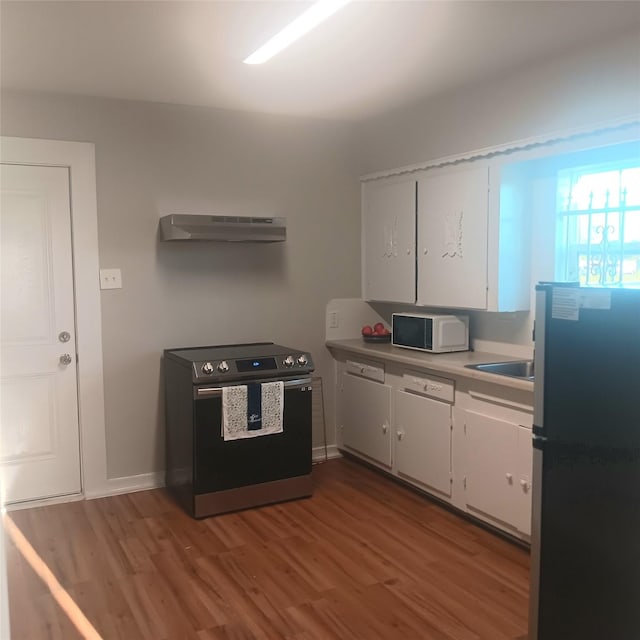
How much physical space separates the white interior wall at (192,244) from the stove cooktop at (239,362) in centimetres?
30

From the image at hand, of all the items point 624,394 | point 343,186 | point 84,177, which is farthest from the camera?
point 343,186

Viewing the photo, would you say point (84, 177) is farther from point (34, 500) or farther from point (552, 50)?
point (552, 50)

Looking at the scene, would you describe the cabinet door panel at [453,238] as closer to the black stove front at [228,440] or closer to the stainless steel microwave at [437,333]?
the stainless steel microwave at [437,333]

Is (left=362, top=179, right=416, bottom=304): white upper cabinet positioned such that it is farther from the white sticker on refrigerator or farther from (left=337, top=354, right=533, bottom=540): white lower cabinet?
the white sticker on refrigerator

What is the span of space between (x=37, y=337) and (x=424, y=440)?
2392mm

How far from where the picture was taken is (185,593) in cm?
299

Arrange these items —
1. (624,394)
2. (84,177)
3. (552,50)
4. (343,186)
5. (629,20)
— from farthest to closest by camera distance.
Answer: (343,186) → (84,177) → (552,50) → (629,20) → (624,394)

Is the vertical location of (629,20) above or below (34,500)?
above

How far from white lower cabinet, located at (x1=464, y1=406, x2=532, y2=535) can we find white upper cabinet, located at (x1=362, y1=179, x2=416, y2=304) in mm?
1150

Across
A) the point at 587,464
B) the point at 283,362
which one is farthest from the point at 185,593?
the point at 587,464

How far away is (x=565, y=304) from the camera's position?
213 cm

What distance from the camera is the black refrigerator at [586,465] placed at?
2.02 metres

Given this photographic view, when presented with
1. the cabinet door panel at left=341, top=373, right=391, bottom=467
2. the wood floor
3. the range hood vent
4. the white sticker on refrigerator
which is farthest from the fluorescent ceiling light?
the wood floor

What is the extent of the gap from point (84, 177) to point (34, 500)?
6.46ft
